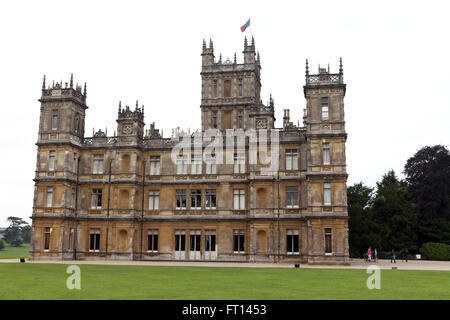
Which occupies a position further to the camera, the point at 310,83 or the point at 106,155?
the point at 106,155

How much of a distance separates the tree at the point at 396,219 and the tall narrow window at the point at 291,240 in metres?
17.7

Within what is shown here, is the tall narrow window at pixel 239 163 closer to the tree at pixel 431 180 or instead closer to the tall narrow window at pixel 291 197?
the tall narrow window at pixel 291 197

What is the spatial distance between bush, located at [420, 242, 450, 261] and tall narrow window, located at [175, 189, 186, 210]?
2904cm

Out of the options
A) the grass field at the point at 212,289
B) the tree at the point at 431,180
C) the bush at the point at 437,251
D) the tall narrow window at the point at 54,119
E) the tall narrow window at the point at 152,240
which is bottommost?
the grass field at the point at 212,289

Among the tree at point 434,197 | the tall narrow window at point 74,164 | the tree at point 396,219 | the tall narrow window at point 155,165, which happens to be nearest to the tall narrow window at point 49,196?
the tall narrow window at point 74,164

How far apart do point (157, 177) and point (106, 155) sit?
6000 millimetres

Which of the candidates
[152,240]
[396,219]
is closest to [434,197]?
[396,219]

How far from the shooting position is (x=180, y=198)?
50.9 m

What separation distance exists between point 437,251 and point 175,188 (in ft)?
102

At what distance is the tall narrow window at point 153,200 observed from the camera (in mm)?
51344

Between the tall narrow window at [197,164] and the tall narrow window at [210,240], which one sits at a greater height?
the tall narrow window at [197,164]

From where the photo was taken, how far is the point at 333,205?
4406 centimetres
